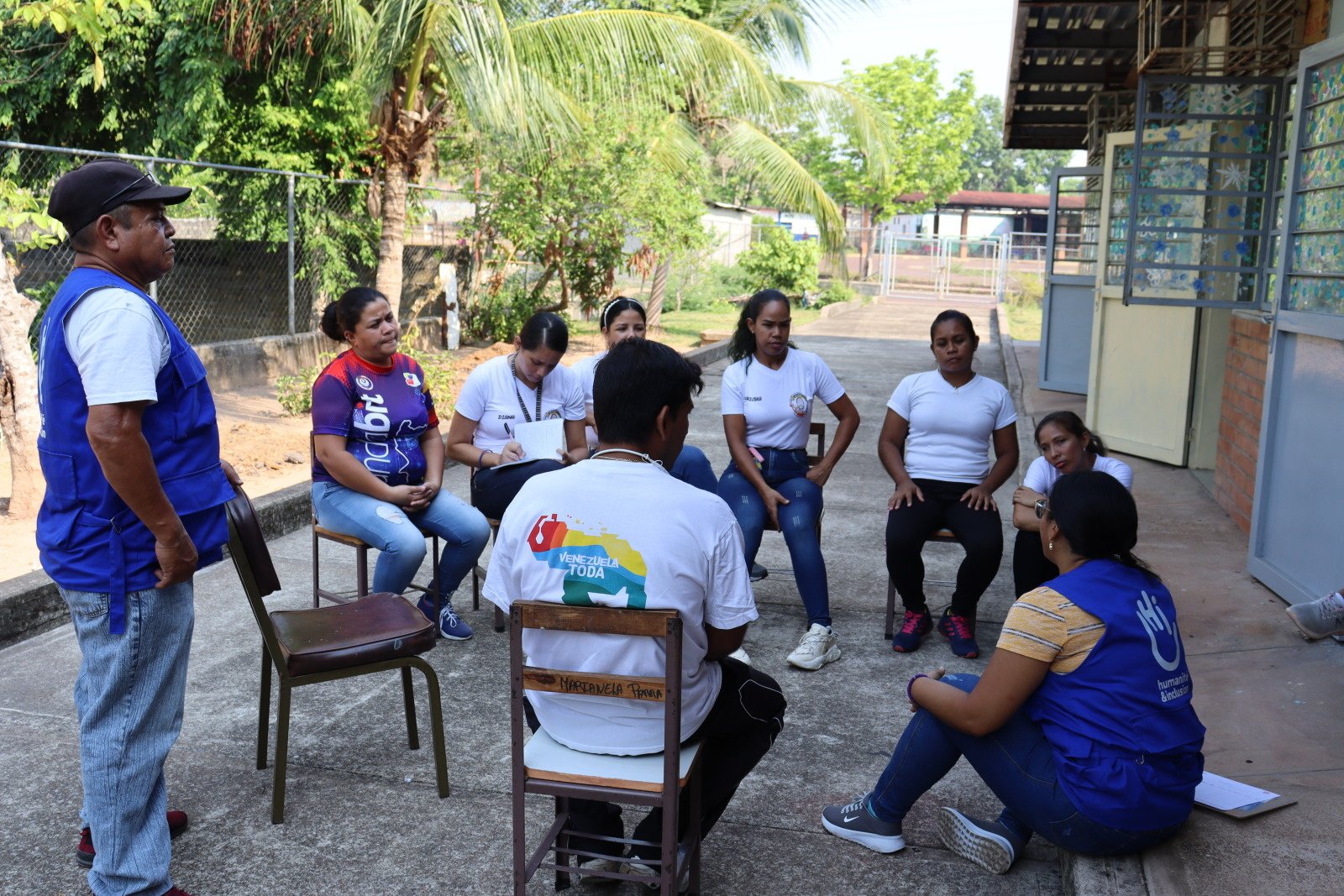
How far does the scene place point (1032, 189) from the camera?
341 feet

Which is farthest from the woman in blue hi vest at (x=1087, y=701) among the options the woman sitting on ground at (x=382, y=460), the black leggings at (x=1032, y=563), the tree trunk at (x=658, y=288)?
the tree trunk at (x=658, y=288)

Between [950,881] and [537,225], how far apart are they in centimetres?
1157

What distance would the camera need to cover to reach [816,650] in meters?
4.64

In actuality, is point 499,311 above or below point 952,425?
below

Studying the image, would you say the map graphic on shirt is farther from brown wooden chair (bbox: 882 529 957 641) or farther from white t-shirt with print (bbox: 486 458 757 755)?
brown wooden chair (bbox: 882 529 957 641)

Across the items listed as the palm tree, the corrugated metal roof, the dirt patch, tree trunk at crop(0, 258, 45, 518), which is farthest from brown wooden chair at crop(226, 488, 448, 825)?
the palm tree

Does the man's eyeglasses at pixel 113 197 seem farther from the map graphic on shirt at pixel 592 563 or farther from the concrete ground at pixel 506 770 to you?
the concrete ground at pixel 506 770

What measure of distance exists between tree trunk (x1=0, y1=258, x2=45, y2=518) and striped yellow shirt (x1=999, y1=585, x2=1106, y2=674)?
5252 millimetres

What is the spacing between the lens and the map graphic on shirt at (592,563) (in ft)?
8.21

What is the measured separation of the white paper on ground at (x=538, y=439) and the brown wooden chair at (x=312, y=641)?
5.05 feet

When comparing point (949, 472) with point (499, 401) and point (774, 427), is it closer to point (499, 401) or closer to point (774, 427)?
point (774, 427)

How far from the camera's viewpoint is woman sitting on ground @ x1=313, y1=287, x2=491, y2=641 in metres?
4.60

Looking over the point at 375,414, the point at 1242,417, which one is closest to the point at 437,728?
the point at 375,414

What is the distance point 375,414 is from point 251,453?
12.4ft
